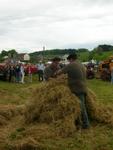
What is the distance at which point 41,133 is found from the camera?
11242 millimetres

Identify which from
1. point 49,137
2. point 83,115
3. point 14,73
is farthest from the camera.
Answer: point 14,73

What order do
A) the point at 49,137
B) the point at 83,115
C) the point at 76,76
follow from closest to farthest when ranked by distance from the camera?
the point at 49,137, the point at 76,76, the point at 83,115

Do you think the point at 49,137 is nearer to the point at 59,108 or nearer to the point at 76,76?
the point at 59,108

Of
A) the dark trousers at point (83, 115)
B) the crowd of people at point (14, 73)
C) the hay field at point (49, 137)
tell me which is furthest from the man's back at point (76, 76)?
the crowd of people at point (14, 73)

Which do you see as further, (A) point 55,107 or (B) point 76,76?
(A) point 55,107

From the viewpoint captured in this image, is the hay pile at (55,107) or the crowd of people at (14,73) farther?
the crowd of people at (14,73)

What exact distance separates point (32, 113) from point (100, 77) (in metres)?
29.8

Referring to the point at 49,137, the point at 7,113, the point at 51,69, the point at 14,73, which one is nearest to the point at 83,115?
the point at 49,137

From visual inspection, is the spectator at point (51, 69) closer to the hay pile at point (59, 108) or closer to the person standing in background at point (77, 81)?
the hay pile at point (59, 108)

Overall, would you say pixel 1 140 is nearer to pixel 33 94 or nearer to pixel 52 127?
pixel 52 127

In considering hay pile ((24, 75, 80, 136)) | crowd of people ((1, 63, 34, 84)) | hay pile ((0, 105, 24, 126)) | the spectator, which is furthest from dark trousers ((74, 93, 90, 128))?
crowd of people ((1, 63, 34, 84))

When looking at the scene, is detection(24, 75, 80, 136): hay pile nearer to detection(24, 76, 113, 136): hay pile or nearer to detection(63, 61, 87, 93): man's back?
detection(24, 76, 113, 136): hay pile

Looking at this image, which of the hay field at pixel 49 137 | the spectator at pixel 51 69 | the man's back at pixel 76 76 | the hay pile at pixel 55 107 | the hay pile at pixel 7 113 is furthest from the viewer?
the hay pile at pixel 7 113

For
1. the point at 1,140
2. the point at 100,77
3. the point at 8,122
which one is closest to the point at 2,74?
the point at 100,77
